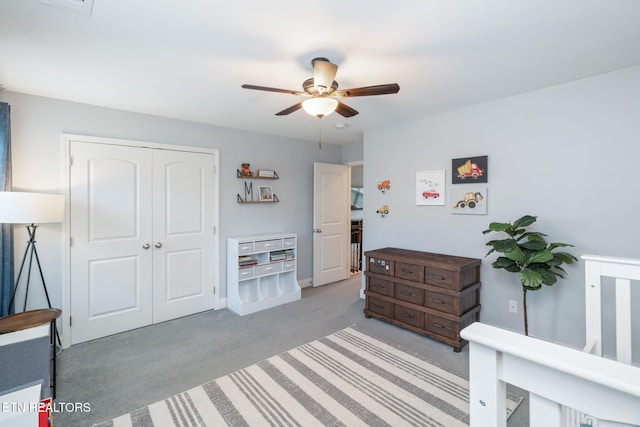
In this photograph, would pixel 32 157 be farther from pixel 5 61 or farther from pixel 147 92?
pixel 147 92

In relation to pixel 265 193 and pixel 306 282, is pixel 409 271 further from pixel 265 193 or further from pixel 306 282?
pixel 265 193

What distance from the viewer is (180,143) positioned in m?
3.55

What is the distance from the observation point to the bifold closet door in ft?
9.69

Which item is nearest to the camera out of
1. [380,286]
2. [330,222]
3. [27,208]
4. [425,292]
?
[27,208]

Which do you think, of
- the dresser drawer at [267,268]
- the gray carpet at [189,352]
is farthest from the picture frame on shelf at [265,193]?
the gray carpet at [189,352]

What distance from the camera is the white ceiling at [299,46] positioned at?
1571 millimetres

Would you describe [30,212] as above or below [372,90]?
below

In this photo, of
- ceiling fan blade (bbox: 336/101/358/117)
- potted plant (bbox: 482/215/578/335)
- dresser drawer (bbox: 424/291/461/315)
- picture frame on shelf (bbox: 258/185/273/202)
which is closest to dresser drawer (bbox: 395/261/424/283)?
dresser drawer (bbox: 424/291/461/315)

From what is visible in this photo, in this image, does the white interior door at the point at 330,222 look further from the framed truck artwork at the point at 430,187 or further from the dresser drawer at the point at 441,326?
the dresser drawer at the point at 441,326

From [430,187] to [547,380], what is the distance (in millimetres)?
3046

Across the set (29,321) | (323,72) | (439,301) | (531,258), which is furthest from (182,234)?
(531,258)

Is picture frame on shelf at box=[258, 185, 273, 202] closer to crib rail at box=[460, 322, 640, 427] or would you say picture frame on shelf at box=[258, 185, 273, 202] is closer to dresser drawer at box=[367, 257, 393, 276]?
dresser drawer at box=[367, 257, 393, 276]

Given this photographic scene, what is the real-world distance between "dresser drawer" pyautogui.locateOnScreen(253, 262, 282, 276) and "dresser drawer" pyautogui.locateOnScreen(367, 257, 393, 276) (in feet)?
4.25

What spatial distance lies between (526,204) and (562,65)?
120 centimetres
